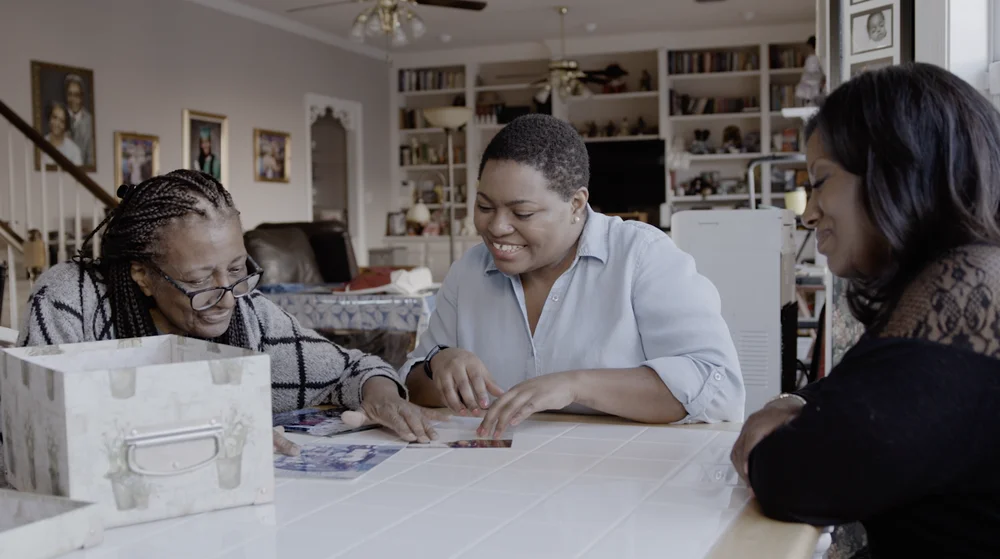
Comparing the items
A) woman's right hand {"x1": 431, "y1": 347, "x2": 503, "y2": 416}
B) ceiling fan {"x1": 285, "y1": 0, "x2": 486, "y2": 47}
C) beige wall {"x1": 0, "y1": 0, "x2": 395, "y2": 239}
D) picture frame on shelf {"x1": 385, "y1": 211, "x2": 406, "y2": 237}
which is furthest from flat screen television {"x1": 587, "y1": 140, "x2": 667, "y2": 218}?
woman's right hand {"x1": 431, "y1": 347, "x2": 503, "y2": 416}

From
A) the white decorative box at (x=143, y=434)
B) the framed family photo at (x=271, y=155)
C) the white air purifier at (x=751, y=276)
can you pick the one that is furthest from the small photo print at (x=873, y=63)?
the framed family photo at (x=271, y=155)

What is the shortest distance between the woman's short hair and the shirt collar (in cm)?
7

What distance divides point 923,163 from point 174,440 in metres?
0.83

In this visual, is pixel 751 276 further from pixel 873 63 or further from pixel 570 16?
pixel 570 16

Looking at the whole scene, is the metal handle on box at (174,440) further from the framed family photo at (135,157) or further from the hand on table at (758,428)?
the framed family photo at (135,157)

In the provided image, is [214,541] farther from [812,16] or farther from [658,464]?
[812,16]

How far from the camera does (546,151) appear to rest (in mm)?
1794

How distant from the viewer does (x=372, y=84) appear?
10.3 metres

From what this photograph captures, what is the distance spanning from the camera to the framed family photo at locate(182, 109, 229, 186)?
753cm

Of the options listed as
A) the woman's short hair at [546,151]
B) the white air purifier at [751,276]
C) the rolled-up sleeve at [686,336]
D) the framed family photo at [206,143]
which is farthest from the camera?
the framed family photo at [206,143]

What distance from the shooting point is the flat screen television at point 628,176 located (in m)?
9.76

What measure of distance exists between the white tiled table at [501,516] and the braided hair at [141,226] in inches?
20.3

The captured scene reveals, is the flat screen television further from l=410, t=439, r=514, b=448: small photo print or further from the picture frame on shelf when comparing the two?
l=410, t=439, r=514, b=448: small photo print

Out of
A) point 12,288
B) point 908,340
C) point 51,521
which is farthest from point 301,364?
point 12,288
